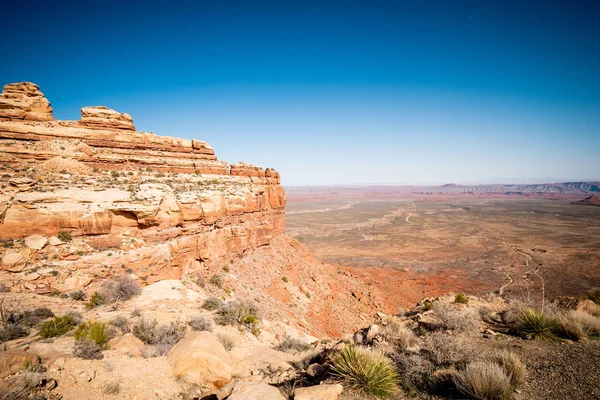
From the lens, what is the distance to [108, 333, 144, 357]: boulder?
667 centimetres

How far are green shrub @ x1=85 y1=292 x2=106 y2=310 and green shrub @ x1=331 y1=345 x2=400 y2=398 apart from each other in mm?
9369

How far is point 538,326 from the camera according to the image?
20.8 feet

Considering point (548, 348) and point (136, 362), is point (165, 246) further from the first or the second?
point (548, 348)

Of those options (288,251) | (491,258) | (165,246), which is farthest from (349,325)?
(491,258)

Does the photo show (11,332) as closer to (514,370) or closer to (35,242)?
(35,242)

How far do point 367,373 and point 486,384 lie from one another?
1.81 m

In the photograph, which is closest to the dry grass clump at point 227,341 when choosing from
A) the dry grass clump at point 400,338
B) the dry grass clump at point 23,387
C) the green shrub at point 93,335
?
the green shrub at point 93,335

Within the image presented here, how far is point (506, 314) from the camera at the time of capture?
800 cm

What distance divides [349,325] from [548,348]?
44.9 feet

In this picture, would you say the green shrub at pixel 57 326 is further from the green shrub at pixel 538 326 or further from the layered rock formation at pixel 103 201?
the green shrub at pixel 538 326

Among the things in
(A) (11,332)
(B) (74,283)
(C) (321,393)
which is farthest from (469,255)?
(A) (11,332)

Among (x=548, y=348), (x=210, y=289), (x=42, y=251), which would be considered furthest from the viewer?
(x=210, y=289)

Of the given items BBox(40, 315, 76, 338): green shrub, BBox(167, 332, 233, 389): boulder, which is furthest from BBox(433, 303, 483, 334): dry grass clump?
BBox(40, 315, 76, 338): green shrub

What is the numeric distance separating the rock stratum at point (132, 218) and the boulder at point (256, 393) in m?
9.12
